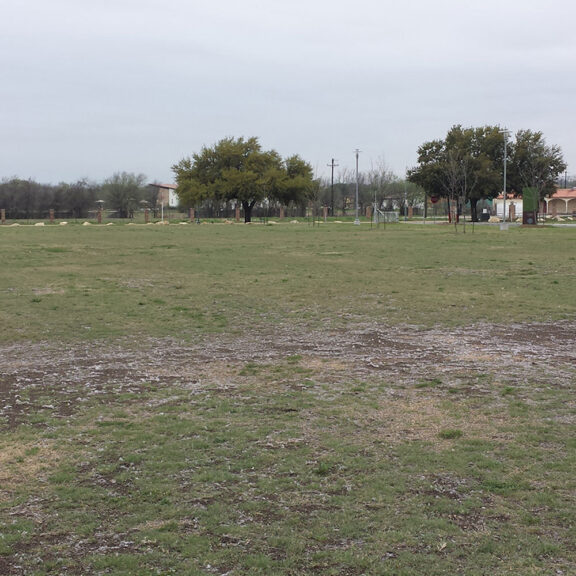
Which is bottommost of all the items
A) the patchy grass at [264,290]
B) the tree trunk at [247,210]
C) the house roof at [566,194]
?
the patchy grass at [264,290]

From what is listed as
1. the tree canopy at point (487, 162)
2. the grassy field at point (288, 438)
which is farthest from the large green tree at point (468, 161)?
the grassy field at point (288, 438)

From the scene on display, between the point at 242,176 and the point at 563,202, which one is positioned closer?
the point at 242,176

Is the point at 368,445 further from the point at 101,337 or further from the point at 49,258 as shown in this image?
the point at 49,258

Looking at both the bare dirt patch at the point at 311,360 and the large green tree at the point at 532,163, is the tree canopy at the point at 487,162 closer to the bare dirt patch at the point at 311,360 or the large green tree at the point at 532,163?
the large green tree at the point at 532,163

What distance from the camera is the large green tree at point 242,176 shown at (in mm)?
74875

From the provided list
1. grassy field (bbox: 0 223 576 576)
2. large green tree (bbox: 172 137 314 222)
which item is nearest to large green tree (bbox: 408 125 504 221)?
large green tree (bbox: 172 137 314 222)

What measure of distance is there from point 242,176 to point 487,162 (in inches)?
953

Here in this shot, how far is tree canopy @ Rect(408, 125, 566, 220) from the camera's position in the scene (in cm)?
6669

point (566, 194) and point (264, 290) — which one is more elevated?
point (566, 194)

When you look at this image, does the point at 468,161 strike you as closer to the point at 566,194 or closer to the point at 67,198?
the point at 67,198

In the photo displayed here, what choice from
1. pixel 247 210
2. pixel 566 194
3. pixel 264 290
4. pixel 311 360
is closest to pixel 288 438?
pixel 311 360

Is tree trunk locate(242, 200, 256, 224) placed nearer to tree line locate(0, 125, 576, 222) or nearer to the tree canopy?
tree line locate(0, 125, 576, 222)

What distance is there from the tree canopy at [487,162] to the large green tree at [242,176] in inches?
544

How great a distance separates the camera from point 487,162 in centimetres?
6712
